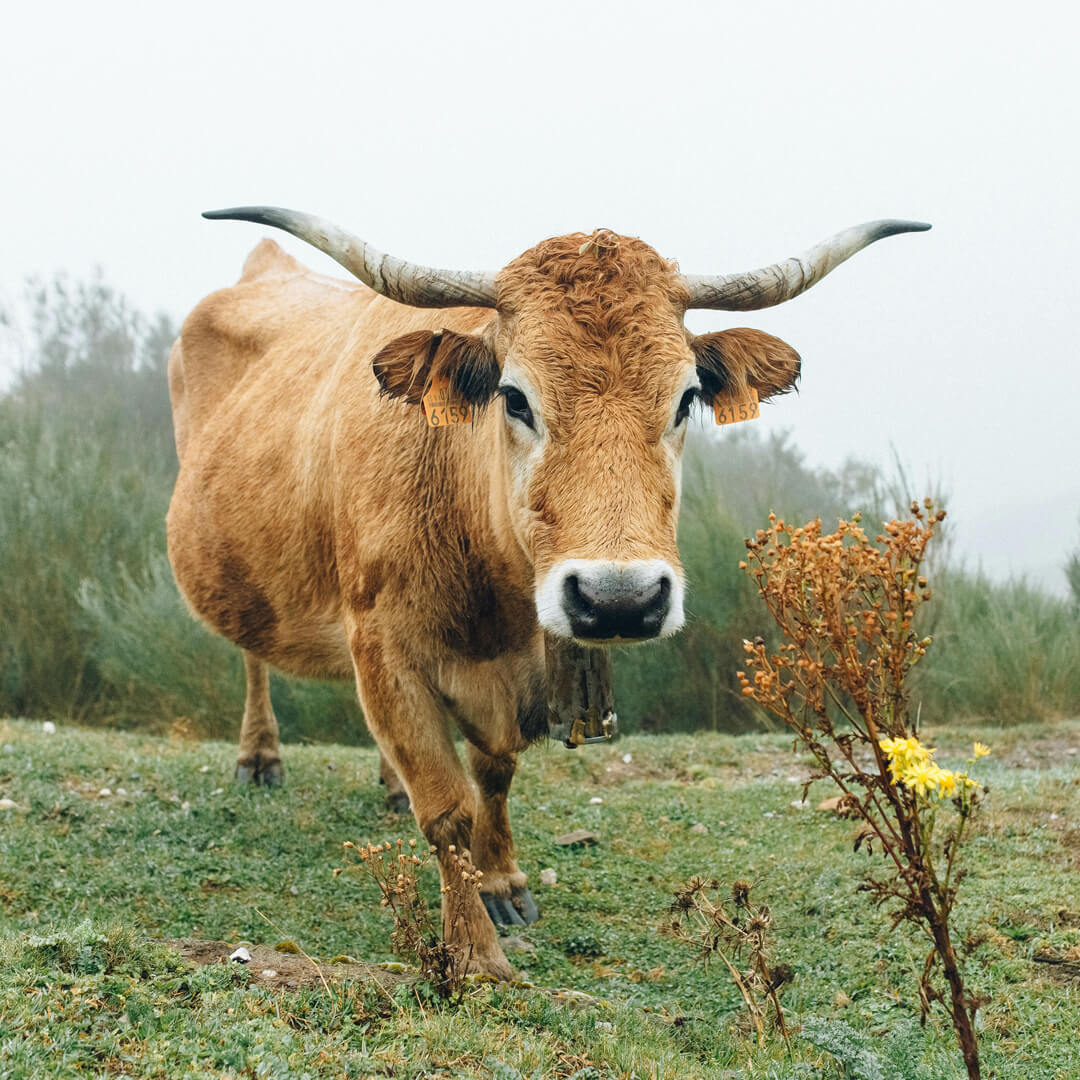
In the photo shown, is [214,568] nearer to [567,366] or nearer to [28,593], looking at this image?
[567,366]

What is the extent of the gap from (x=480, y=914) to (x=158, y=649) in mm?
8480

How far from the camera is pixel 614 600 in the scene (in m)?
3.38

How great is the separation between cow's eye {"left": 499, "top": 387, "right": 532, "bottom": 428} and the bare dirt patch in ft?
5.94

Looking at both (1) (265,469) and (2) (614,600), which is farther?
(1) (265,469)

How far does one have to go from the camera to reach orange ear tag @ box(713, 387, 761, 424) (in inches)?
175

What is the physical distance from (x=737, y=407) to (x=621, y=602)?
54.2 inches

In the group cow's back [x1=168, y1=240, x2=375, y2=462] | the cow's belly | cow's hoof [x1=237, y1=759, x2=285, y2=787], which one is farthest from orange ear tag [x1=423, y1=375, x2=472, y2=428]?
cow's hoof [x1=237, y1=759, x2=285, y2=787]

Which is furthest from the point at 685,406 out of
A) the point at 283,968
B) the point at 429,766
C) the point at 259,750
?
the point at 259,750

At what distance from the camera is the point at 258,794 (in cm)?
708

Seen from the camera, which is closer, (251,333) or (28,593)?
(251,333)

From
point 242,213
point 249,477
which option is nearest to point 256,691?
point 249,477

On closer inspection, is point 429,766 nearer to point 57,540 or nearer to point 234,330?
point 234,330

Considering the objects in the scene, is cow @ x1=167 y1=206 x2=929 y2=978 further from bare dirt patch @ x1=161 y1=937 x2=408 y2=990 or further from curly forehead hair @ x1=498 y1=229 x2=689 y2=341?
bare dirt patch @ x1=161 y1=937 x2=408 y2=990

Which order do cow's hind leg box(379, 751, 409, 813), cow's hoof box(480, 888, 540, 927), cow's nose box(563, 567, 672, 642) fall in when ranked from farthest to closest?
cow's hind leg box(379, 751, 409, 813), cow's hoof box(480, 888, 540, 927), cow's nose box(563, 567, 672, 642)
